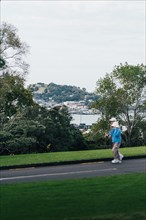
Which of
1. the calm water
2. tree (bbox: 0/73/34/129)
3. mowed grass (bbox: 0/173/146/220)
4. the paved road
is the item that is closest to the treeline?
tree (bbox: 0/73/34/129)

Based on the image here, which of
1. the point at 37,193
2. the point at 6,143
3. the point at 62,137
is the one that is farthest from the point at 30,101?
the point at 37,193

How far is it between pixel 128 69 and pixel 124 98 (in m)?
2.73

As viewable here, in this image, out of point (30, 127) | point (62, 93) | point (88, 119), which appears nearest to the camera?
point (30, 127)

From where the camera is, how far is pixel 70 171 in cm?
1698

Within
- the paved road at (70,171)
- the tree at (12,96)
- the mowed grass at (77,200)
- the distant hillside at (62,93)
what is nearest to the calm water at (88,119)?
the distant hillside at (62,93)

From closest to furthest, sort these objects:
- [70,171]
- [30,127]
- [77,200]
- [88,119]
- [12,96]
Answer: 1. [77,200]
2. [70,171]
3. [30,127]
4. [12,96]
5. [88,119]

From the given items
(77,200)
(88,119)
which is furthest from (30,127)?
(88,119)

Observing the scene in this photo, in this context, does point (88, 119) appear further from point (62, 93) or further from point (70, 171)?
point (70, 171)

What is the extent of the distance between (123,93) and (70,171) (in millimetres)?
34936

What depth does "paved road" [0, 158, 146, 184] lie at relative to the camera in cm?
1555

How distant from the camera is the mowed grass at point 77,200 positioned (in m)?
9.14

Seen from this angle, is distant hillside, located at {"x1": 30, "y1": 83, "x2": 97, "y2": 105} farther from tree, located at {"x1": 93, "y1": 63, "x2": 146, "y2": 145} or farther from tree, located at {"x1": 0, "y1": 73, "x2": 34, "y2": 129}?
tree, located at {"x1": 0, "y1": 73, "x2": 34, "y2": 129}

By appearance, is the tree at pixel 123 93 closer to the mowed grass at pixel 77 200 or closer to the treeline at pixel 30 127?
the treeline at pixel 30 127

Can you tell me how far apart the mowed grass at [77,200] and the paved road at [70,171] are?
6.55 ft
